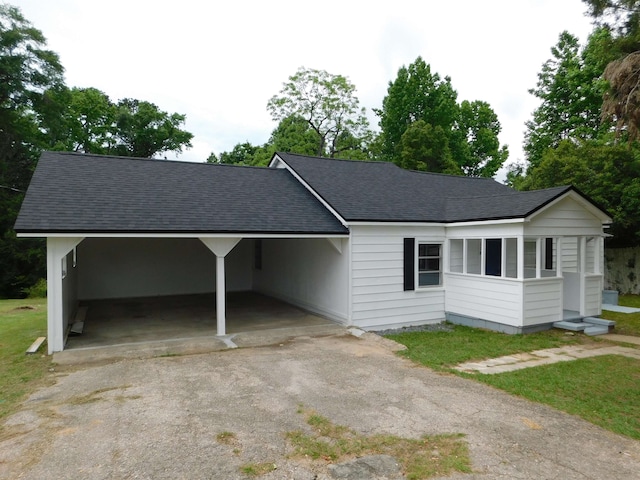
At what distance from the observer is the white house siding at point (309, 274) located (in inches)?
395

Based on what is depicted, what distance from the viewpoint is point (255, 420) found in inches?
185

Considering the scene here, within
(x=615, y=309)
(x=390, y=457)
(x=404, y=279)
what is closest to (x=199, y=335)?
(x=404, y=279)

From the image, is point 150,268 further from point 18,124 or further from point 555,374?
point 18,124

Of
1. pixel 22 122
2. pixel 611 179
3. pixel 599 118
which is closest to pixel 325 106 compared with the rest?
pixel 599 118

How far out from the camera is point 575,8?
7902 mm

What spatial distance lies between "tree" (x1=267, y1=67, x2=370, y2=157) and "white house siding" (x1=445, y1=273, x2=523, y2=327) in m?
23.7

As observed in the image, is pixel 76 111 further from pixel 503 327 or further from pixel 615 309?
pixel 615 309

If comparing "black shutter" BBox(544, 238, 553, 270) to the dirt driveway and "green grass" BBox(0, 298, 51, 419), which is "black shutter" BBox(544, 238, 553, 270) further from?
"green grass" BBox(0, 298, 51, 419)

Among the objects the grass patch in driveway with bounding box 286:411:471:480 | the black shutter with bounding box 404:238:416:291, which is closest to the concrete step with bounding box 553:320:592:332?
the black shutter with bounding box 404:238:416:291

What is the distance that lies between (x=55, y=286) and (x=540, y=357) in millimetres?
9104

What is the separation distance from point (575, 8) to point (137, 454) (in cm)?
1020

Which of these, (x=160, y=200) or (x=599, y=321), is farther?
(x=599, y=321)

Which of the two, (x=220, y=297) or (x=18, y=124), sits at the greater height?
(x=18, y=124)

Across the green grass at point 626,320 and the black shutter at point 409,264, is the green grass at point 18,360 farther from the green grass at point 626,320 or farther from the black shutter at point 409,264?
the green grass at point 626,320
